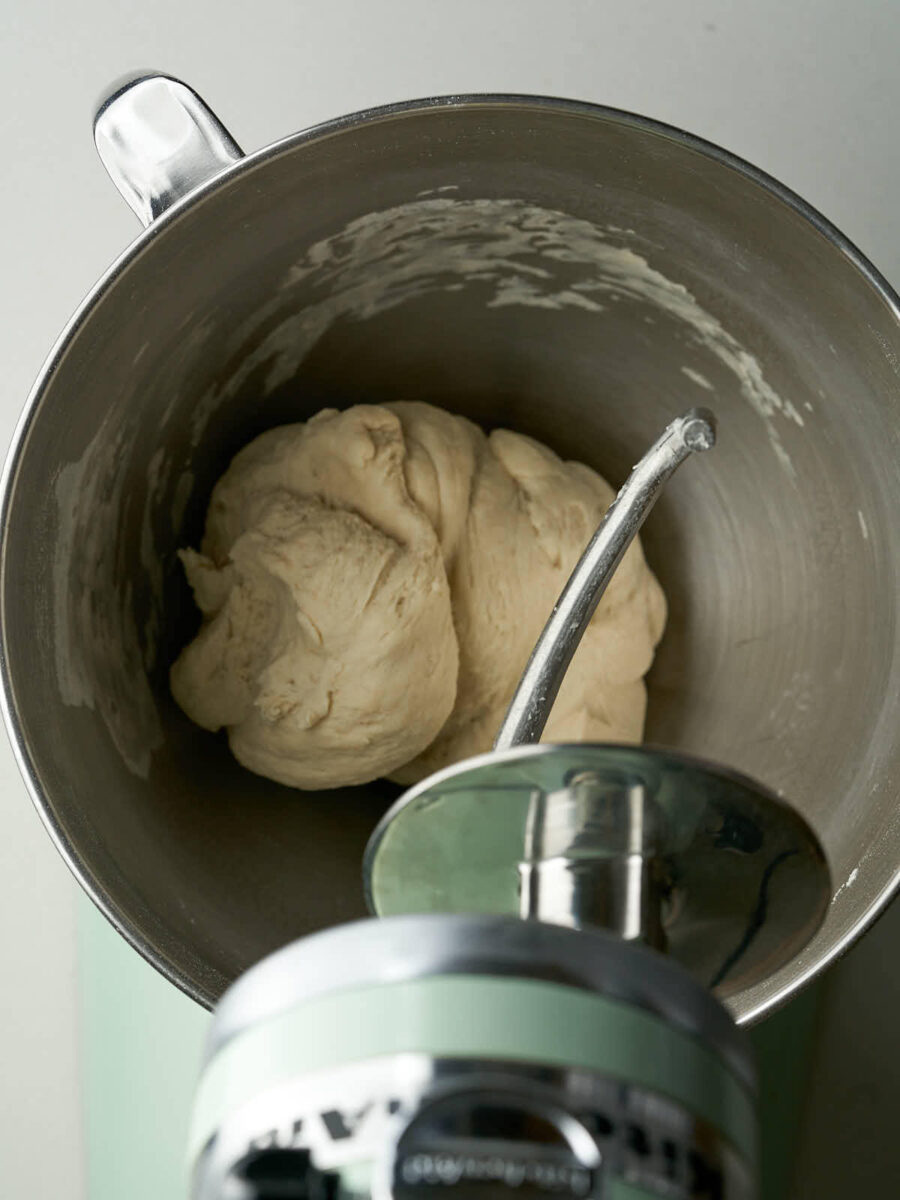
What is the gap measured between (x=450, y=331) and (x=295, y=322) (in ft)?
0.32

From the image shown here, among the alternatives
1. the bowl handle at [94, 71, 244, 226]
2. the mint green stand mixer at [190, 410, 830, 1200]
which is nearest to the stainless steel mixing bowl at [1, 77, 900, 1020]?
the bowl handle at [94, 71, 244, 226]

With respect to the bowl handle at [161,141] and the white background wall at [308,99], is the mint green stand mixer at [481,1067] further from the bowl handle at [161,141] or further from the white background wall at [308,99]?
the white background wall at [308,99]

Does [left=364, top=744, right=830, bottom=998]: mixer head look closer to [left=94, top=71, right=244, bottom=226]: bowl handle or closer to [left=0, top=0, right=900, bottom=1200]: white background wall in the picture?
[left=94, top=71, right=244, bottom=226]: bowl handle

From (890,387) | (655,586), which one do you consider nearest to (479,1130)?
(890,387)

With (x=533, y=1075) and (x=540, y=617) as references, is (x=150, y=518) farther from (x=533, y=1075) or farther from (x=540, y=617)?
(x=533, y=1075)

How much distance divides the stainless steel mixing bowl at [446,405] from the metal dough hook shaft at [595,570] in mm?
100

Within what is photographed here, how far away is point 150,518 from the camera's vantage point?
27.9 inches

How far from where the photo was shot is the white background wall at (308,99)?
0.93 meters

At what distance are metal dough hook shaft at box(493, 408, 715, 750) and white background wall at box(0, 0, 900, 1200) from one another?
1.49 ft

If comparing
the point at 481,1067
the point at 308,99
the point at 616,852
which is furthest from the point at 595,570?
the point at 308,99

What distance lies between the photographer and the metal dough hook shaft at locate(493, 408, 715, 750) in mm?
549

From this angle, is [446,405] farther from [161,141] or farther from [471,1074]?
[471,1074]

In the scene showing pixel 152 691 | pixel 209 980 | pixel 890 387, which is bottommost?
pixel 209 980

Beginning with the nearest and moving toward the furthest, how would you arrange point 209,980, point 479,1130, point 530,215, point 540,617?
point 479,1130
point 209,980
point 530,215
point 540,617
